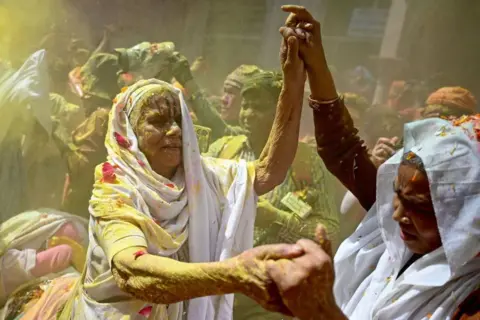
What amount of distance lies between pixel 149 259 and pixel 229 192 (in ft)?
1.22

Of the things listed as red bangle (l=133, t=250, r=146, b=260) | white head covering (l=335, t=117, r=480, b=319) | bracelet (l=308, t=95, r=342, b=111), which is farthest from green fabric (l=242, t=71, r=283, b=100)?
red bangle (l=133, t=250, r=146, b=260)

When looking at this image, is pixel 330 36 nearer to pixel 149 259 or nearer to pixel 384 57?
pixel 384 57

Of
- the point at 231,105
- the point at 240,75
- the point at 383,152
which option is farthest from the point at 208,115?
the point at 383,152

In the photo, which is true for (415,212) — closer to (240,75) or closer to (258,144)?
(258,144)

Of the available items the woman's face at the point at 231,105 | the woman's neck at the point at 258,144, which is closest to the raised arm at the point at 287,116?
the woman's neck at the point at 258,144

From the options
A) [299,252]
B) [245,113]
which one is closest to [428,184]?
[299,252]

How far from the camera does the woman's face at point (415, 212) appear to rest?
116 centimetres

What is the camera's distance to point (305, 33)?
55.6 inches

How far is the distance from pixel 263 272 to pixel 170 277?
0.21m

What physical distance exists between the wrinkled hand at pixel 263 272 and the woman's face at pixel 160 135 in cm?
51

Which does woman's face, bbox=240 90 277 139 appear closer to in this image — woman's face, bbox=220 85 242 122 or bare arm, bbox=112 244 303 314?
woman's face, bbox=220 85 242 122

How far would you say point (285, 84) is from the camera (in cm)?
142

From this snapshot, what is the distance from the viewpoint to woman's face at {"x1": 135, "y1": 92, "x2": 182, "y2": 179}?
1.38m

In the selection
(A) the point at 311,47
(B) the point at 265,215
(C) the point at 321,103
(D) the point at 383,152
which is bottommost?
(B) the point at 265,215
